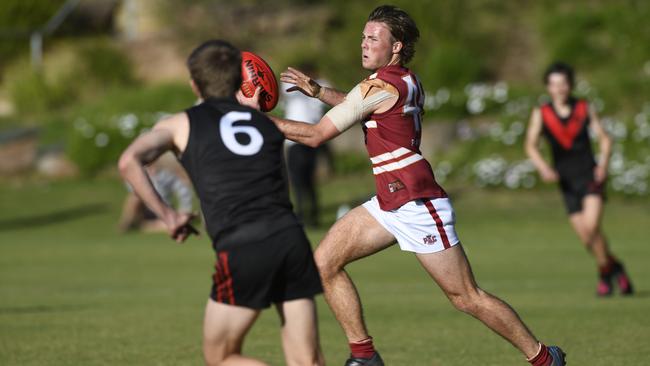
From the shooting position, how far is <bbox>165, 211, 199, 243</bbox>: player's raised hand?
5.66 meters

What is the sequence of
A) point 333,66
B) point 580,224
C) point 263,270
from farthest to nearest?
point 333,66, point 580,224, point 263,270

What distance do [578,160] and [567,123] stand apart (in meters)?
0.41

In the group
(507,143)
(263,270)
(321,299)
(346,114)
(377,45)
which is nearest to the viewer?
(263,270)

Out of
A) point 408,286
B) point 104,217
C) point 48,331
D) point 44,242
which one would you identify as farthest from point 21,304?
point 104,217

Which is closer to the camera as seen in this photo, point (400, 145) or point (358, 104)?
point (358, 104)

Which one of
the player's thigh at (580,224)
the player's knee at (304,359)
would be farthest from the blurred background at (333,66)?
the player's knee at (304,359)

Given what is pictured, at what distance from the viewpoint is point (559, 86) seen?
12953 millimetres

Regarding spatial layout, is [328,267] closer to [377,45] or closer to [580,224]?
[377,45]

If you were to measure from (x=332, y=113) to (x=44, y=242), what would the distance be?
14.2 metres

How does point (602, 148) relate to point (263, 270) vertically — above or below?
below

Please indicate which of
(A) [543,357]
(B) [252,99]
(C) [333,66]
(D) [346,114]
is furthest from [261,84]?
(C) [333,66]

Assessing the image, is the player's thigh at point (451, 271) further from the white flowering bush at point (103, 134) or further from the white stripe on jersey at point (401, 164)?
the white flowering bush at point (103, 134)

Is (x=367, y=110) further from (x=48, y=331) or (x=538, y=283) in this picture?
(x=538, y=283)

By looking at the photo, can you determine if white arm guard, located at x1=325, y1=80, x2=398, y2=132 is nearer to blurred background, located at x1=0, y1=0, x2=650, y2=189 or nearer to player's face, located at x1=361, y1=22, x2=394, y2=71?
player's face, located at x1=361, y1=22, x2=394, y2=71
